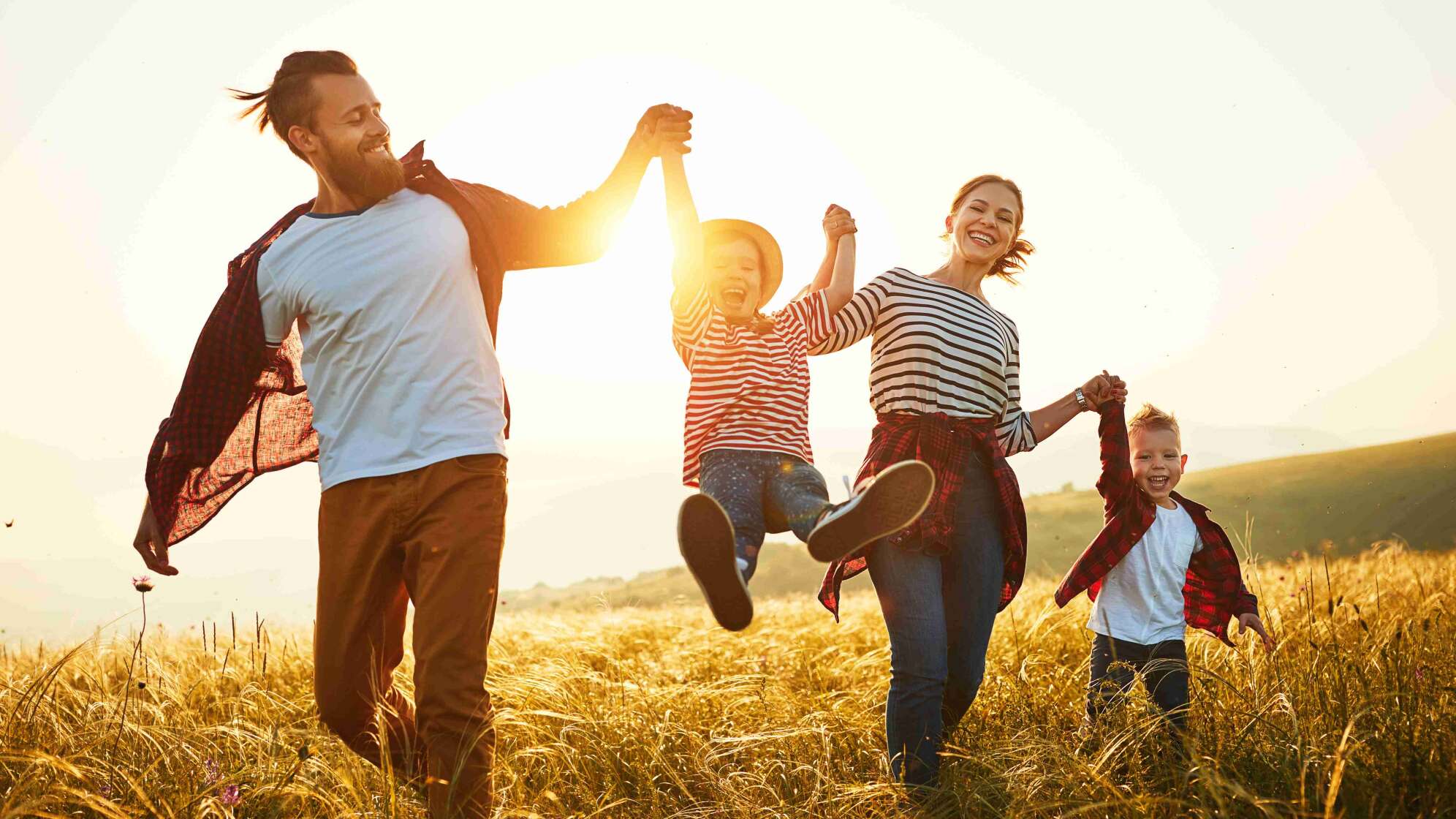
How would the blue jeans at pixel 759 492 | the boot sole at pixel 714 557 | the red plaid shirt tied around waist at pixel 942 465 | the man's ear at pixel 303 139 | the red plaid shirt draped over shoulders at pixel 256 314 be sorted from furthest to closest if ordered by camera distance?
the red plaid shirt tied around waist at pixel 942 465, the red plaid shirt draped over shoulders at pixel 256 314, the man's ear at pixel 303 139, the blue jeans at pixel 759 492, the boot sole at pixel 714 557

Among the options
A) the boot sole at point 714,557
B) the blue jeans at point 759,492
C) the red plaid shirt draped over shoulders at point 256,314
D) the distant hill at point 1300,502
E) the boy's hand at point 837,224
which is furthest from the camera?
the distant hill at point 1300,502

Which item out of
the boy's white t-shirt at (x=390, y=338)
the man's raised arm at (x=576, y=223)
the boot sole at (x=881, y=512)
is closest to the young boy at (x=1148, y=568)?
the boot sole at (x=881, y=512)

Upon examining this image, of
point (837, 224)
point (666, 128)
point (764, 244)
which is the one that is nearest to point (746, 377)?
point (764, 244)

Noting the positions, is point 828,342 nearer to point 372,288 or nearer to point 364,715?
point 372,288

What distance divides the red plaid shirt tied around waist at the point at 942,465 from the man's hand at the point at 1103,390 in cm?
52

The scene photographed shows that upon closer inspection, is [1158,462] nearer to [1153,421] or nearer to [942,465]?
[1153,421]

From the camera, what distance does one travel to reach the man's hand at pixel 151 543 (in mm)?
3826

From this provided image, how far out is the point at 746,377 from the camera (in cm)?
371

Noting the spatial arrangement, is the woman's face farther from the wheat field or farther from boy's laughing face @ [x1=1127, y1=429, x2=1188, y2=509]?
the wheat field

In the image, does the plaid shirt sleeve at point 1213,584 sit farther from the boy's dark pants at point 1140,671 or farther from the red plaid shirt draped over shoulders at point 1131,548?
the boy's dark pants at point 1140,671

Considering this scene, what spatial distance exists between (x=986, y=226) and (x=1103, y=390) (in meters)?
0.84

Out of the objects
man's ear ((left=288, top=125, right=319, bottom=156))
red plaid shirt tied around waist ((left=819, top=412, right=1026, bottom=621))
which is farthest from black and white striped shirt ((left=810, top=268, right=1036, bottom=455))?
man's ear ((left=288, top=125, right=319, bottom=156))

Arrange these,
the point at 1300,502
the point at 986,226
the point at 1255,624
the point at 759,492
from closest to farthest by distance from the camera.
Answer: the point at 759,492
the point at 1255,624
the point at 986,226
the point at 1300,502

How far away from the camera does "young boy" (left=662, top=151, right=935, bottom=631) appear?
124 inches
